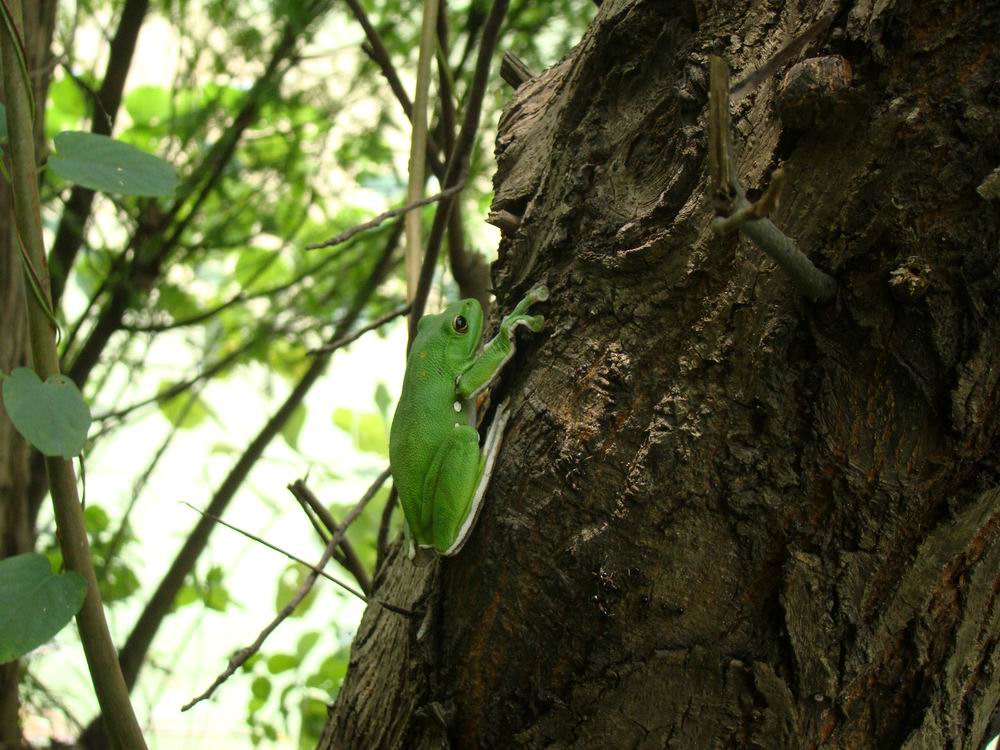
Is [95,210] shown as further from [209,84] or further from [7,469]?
[7,469]

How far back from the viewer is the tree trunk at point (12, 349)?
2061mm

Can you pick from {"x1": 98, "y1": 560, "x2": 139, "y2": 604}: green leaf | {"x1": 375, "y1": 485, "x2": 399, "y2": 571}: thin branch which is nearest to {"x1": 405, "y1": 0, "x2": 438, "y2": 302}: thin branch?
{"x1": 375, "y1": 485, "x2": 399, "y2": 571}: thin branch

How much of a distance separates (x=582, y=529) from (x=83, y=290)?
261cm

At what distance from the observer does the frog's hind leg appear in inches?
47.8

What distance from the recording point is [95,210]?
287cm

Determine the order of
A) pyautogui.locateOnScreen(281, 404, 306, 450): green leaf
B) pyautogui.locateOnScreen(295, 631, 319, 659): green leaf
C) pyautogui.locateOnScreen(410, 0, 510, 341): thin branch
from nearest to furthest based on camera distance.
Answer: pyautogui.locateOnScreen(410, 0, 510, 341): thin branch, pyautogui.locateOnScreen(295, 631, 319, 659): green leaf, pyautogui.locateOnScreen(281, 404, 306, 450): green leaf

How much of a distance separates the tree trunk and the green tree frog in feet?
3.19

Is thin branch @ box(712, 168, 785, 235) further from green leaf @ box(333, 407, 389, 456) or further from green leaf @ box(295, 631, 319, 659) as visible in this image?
green leaf @ box(333, 407, 389, 456)

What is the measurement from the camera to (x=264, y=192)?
125 inches

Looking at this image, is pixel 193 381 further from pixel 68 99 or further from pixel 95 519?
pixel 68 99

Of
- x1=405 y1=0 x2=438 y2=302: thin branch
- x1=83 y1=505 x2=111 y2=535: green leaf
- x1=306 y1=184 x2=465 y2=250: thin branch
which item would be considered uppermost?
x1=405 y1=0 x2=438 y2=302: thin branch

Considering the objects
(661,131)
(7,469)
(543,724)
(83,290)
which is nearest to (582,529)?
(543,724)

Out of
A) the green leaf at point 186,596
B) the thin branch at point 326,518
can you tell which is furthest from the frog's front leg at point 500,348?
the green leaf at point 186,596

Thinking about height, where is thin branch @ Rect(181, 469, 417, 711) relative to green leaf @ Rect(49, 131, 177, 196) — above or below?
below
